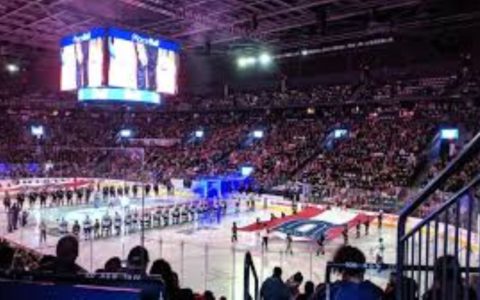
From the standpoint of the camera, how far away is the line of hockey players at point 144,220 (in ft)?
74.1

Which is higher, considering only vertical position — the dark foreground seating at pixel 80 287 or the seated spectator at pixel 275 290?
the dark foreground seating at pixel 80 287

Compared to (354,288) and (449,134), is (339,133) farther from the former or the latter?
(354,288)

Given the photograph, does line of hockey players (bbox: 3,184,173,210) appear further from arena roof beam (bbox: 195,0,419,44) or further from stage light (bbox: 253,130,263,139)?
stage light (bbox: 253,130,263,139)

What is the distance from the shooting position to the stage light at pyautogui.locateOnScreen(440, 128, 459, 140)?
3177 cm

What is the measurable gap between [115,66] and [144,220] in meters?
8.08

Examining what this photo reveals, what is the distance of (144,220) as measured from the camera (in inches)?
972

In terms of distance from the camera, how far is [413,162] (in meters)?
32.7

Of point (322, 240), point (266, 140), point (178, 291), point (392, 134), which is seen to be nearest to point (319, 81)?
point (266, 140)

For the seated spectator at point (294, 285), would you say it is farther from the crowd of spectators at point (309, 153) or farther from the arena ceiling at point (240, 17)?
the crowd of spectators at point (309, 153)

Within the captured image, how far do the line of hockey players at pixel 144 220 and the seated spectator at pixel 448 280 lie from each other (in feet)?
60.5

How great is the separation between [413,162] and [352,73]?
1182 centimetres

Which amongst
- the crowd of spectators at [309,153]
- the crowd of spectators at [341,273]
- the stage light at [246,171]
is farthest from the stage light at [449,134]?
the crowd of spectators at [341,273]

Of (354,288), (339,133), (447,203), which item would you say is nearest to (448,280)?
(447,203)

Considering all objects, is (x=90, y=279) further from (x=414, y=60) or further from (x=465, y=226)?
(x=414, y=60)
